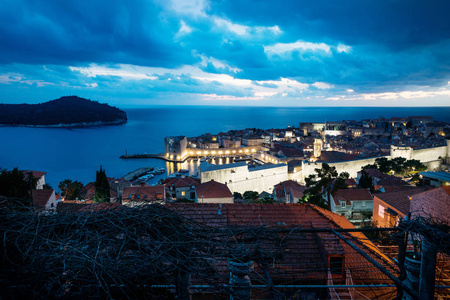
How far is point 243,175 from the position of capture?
46.1ft

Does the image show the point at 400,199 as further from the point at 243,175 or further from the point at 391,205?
the point at 243,175

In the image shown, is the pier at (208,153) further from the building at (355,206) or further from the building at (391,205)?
the building at (391,205)

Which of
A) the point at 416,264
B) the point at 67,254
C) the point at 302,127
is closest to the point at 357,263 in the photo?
the point at 416,264

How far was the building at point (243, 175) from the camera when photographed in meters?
13.3

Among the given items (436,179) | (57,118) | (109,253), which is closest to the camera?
(109,253)

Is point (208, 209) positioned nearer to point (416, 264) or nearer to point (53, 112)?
point (416, 264)

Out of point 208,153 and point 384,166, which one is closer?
point 384,166

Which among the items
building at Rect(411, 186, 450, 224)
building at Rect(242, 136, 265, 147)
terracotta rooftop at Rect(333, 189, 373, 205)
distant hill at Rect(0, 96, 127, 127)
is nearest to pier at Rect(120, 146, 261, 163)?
building at Rect(242, 136, 265, 147)

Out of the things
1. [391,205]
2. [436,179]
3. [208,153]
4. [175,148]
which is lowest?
[208,153]

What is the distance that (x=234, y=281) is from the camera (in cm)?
116

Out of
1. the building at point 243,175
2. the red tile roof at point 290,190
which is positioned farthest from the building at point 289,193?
the building at point 243,175

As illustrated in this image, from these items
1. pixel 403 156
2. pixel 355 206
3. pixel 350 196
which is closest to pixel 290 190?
pixel 350 196

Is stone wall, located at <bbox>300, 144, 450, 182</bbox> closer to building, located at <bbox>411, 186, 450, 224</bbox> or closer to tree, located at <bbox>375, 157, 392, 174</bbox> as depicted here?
tree, located at <bbox>375, 157, 392, 174</bbox>

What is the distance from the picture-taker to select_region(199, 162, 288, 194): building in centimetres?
1327
